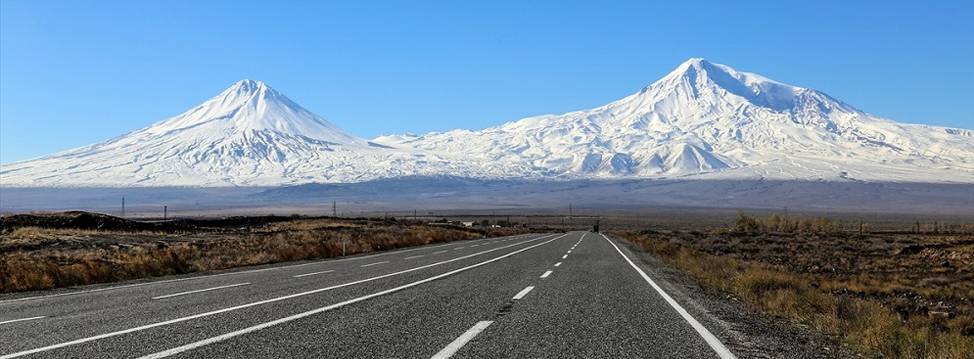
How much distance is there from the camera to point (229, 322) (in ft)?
33.7

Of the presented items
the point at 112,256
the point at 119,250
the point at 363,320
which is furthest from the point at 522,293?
the point at 119,250

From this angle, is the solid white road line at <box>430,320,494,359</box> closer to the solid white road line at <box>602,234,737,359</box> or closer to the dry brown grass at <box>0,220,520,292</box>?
the solid white road line at <box>602,234,737,359</box>

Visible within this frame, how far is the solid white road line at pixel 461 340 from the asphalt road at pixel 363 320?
2 cm

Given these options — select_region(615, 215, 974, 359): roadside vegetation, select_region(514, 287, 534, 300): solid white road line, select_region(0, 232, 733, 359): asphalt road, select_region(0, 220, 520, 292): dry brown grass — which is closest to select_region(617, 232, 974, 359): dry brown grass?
select_region(615, 215, 974, 359): roadside vegetation

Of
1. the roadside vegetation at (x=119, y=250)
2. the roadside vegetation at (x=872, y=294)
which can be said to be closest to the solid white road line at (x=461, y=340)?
the roadside vegetation at (x=872, y=294)

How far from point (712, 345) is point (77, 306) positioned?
32.2 feet

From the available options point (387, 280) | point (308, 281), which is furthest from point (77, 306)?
point (387, 280)

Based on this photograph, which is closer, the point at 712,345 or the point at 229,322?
the point at 712,345

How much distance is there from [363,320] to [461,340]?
205cm

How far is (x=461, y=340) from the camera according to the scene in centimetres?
897

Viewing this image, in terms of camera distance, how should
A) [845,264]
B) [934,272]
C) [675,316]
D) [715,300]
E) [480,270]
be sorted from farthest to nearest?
[845,264]
[934,272]
[480,270]
[715,300]
[675,316]

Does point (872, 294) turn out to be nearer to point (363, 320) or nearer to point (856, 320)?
point (856, 320)

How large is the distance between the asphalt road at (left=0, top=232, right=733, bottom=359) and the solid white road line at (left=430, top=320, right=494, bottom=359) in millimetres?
22

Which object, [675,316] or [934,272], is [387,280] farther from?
[934,272]
